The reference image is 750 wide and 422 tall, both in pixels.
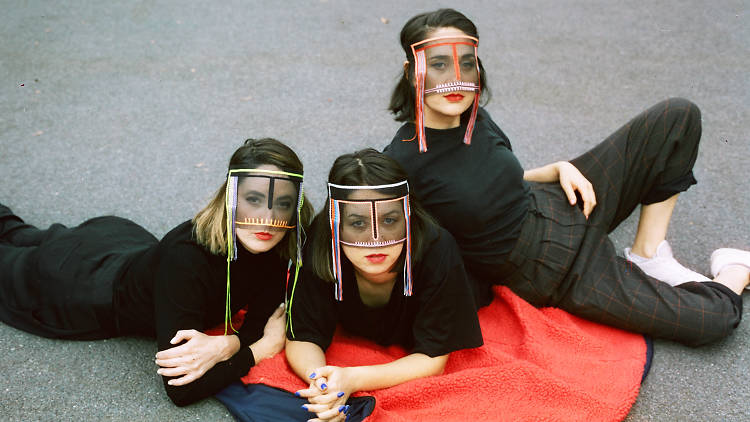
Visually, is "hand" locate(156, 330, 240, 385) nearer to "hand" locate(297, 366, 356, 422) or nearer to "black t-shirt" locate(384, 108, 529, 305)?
"hand" locate(297, 366, 356, 422)

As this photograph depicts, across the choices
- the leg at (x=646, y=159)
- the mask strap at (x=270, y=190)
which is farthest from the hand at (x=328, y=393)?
the leg at (x=646, y=159)

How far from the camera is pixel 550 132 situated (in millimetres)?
4211

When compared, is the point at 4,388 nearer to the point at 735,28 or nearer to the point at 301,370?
the point at 301,370

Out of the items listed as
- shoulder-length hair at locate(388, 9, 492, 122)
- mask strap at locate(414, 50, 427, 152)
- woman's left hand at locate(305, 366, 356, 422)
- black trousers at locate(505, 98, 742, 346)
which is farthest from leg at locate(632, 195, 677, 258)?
woman's left hand at locate(305, 366, 356, 422)

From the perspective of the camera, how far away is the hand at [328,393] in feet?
6.81

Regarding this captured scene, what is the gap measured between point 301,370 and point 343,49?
11.8ft

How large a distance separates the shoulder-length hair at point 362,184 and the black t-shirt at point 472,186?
198 mm

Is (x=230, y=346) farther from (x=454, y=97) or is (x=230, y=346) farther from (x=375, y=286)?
(x=454, y=97)

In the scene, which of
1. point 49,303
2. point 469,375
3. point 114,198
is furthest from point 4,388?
point 469,375

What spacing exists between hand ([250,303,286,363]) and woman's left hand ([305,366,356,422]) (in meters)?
0.36

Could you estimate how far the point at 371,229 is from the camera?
6.91 feet

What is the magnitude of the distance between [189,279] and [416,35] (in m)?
1.24

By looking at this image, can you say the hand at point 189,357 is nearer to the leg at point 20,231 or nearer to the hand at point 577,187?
the leg at point 20,231

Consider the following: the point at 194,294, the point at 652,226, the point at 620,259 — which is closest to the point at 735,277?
the point at 652,226
